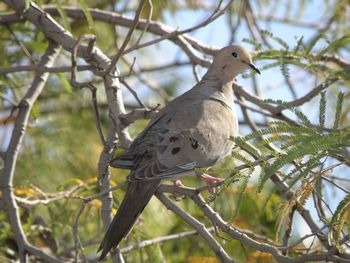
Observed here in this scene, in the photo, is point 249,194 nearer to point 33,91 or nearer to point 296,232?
point 296,232

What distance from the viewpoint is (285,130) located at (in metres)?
2.77

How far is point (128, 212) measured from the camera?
10.5 ft

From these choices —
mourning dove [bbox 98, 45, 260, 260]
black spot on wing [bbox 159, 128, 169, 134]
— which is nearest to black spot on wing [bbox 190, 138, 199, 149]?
mourning dove [bbox 98, 45, 260, 260]

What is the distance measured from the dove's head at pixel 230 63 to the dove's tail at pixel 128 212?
120 centimetres

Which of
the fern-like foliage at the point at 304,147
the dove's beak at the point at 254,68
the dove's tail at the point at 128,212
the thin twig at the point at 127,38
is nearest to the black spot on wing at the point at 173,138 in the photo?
the dove's tail at the point at 128,212

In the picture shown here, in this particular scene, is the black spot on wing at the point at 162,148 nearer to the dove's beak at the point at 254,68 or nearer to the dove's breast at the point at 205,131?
the dove's breast at the point at 205,131

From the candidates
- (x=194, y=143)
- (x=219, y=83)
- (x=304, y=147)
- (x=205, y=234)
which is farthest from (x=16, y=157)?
(x=304, y=147)

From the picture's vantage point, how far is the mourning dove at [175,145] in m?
3.26

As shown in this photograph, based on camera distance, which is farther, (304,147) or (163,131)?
(163,131)

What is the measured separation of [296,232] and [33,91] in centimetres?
172

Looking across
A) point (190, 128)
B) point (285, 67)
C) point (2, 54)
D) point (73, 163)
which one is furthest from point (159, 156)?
point (73, 163)

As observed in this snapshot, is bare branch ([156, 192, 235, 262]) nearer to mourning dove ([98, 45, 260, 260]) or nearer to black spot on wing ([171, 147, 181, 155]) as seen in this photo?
mourning dove ([98, 45, 260, 260])

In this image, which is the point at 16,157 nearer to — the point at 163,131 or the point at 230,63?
the point at 163,131

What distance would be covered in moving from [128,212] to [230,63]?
1507mm
